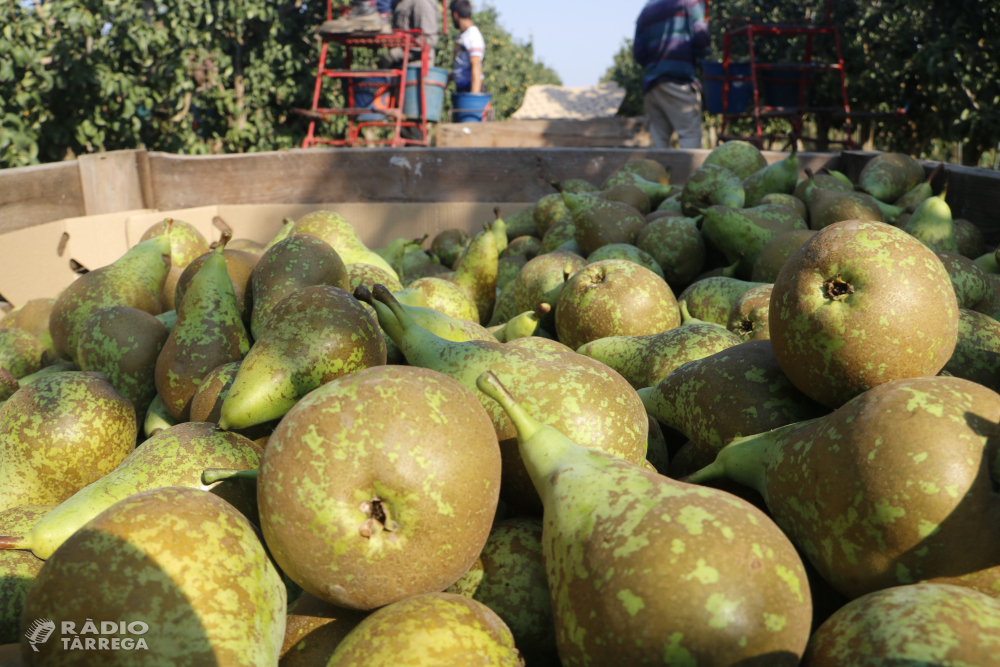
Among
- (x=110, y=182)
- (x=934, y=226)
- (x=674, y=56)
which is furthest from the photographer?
(x=674, y=56)

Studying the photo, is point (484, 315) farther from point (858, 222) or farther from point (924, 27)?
point (924, 27)

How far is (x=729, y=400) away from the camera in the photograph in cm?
187

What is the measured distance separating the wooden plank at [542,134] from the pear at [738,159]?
4.80 meters

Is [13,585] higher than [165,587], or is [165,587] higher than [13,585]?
[165,587]

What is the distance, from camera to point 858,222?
1.74m

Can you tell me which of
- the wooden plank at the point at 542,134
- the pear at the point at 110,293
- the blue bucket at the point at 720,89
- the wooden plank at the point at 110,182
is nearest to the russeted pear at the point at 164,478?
the pear at the point at 110,293

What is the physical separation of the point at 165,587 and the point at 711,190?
11.6ft

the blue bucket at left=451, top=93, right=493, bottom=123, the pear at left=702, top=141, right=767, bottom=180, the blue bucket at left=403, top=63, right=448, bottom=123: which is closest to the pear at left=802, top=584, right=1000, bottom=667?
the pear at left=702, top=141, right=767, bottom=180

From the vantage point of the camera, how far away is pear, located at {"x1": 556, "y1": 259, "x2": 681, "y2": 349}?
277 cm

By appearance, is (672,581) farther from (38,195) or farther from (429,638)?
(38,195)

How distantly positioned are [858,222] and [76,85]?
31.6 ft

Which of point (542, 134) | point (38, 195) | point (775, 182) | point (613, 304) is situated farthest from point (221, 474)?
point (542, 134)

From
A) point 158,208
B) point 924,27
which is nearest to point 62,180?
point 158,208

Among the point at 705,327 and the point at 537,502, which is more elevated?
the point at 705,327
